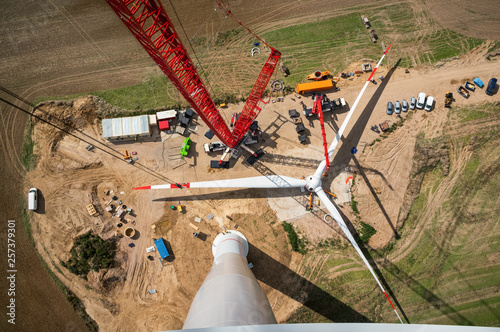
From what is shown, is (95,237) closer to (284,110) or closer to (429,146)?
(284,110)

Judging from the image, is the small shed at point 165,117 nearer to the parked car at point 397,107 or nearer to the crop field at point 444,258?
the crop field at point 444,258

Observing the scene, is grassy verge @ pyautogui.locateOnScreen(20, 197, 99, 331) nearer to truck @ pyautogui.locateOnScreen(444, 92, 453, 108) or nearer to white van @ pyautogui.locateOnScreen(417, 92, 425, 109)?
Answer: white van @ pyautogui.locateOnScreen(417, 92, 425, 109)

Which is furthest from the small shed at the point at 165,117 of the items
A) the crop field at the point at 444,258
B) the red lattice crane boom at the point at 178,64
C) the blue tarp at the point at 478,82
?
the blue tarp at the point at 478,82

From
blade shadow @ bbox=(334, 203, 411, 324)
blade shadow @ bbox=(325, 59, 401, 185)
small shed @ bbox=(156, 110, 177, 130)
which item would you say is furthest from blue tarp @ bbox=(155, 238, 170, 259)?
blade shadow @ bbox=(325, 59, 401, 185)

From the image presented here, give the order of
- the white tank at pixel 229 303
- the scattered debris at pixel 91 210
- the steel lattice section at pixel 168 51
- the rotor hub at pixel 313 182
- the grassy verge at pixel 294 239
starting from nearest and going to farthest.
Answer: the white tank at pixel 229 303 → the steel lattice section at pixel 168 51 → the rotor hub at pixel 313 182 → the grassy verge at pixel 294 239 → the scattered debris at pixel 91 210

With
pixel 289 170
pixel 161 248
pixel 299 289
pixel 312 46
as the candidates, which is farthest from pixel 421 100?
pixel 161 248

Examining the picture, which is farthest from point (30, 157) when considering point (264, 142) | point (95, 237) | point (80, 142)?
point (264, 142)
